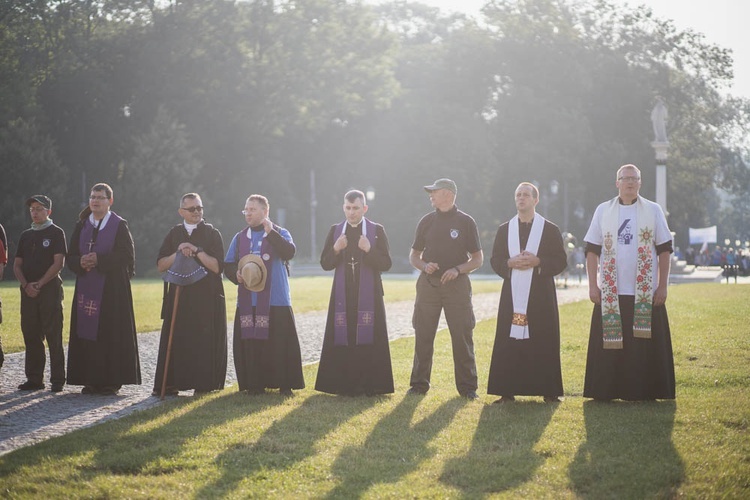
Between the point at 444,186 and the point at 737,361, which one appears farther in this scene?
the point at 737,361

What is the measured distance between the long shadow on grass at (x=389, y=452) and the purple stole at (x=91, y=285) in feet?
12.0

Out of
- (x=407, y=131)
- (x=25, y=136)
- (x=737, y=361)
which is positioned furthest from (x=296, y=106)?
(x=737, y=361)

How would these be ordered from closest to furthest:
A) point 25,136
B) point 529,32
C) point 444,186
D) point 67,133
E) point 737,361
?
point 444,186 → point 737,361 → point 25,136 → point 67,133 → point 529,32

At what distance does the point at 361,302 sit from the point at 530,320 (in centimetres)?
183

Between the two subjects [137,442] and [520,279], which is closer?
[137,442]

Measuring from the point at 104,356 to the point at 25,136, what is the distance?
33.8m

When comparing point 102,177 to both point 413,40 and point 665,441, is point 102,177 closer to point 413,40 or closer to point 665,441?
point 413,40

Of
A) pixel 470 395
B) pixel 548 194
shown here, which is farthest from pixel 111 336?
pixel 548 194

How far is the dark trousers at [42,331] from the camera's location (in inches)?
415

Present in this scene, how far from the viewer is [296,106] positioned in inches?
2002

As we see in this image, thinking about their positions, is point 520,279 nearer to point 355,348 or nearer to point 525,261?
point 525,261

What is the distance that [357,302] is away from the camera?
9984 millimetres

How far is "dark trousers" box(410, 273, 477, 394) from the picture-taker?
970 cm

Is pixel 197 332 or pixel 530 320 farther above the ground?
pixel 530 320
